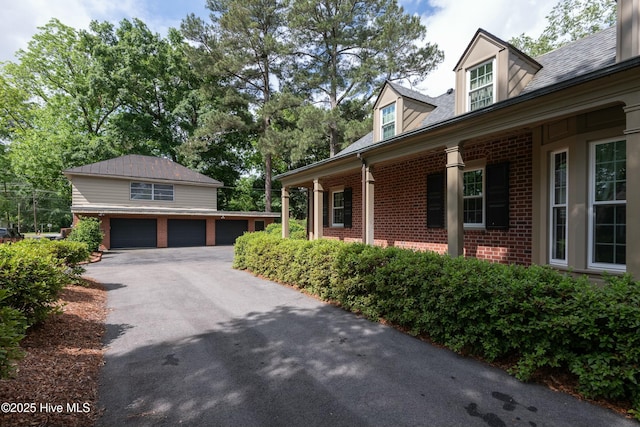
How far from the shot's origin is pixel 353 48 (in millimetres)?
23016

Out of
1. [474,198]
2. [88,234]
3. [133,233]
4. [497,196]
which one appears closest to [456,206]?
[497,196]

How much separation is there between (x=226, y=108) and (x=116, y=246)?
1439 centimetres

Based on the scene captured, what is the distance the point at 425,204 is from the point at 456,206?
275cm

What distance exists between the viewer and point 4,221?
52.8m

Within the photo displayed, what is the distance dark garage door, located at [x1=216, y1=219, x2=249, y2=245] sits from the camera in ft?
79.4

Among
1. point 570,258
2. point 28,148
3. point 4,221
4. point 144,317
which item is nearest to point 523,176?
point 570,258

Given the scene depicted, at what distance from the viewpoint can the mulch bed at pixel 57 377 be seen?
8.18 ft

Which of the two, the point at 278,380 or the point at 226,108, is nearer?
the point at 278,380

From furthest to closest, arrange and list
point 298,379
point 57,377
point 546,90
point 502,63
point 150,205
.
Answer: point 150,205, point 502,63, point 546,90, point 298,379, point 57,377

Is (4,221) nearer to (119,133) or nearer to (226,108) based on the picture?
(119,133)

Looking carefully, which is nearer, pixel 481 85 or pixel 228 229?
pixel 481 85

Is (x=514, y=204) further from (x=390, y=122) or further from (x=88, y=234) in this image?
(x=88, y=234)

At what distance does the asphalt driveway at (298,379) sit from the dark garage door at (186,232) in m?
17.6

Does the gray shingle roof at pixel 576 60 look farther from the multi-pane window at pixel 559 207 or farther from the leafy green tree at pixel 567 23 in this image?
the leafy green tree at pixel 567 23
